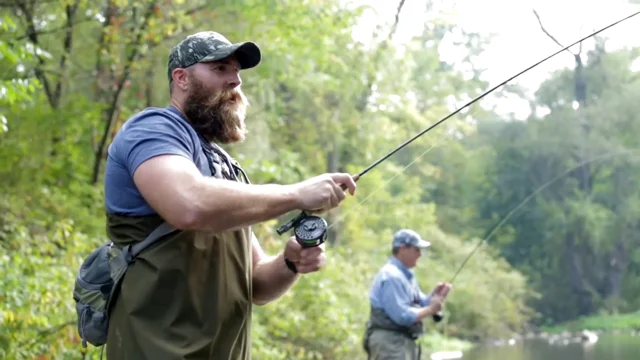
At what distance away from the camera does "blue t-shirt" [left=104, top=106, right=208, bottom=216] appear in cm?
215

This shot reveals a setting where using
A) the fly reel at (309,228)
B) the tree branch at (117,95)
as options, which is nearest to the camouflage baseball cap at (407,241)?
the fly reel at (309,228)

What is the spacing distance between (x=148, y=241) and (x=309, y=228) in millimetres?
418

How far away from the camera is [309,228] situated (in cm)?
243

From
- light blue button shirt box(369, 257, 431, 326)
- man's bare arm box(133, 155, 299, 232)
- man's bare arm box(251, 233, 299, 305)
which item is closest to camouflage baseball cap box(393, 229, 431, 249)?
light blue button shirt box(369, 257, 431, 326)

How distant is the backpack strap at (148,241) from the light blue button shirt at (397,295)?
13.9 ft

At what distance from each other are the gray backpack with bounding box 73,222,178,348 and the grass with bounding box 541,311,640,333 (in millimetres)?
23841

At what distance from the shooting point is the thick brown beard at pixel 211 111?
2363mm

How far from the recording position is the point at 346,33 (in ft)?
44.6

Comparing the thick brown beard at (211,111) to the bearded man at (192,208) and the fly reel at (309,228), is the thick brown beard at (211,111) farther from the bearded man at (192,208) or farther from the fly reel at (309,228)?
the fly reel at (309,228)

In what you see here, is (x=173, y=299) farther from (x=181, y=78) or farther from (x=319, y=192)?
(x=181, y=78)

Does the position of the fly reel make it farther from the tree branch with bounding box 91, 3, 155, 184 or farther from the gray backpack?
the tree branch with bounding box 91, 3, 155, 184

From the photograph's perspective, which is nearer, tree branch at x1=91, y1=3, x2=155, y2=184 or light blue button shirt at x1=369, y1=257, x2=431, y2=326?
light blue button shirt at x1=369, y1=257, x2=431, y2=326

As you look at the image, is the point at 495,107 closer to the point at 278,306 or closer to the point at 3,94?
the point at 278,306

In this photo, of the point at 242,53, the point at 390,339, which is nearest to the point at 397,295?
the point at 390,339
